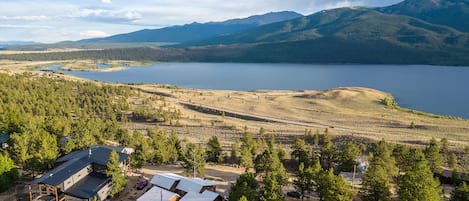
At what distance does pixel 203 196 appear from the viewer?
24891 mm

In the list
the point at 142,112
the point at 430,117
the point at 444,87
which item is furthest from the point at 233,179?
the point at 444,87

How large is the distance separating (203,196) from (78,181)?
9.88 meters

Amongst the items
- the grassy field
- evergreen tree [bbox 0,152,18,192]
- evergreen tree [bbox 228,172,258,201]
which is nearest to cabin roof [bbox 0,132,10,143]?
evergreen tree [bbox 0,152,18,192]

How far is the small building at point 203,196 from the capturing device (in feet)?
80.3

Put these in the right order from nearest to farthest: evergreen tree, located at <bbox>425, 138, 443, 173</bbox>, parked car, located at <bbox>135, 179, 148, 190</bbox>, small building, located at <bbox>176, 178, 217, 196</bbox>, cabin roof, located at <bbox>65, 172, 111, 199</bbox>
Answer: cabin roof, located at <bbox>65, 172, 111, 199</bbox>, small building, located at <bbox>176, 178, 217, 196</bbox>, parked car, located at <bbox>135, 179, 148, 190</bbox>, evergreen tree, located at <bbox>425, 138, 443, 173</bbox>

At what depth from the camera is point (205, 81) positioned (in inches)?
5768

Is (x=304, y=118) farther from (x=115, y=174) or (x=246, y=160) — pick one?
(x=115, y=174)

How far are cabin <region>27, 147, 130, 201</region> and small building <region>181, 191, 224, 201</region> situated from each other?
259 inches

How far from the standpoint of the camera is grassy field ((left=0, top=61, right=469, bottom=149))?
5501cm

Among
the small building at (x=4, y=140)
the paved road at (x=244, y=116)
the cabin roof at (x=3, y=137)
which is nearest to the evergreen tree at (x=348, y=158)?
the paved road at (x=244, y=116)

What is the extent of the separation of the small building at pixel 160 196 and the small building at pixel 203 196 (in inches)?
36.3

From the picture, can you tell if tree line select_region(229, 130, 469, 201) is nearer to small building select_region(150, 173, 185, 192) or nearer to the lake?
small building select_region(150, 173, 185, 192)

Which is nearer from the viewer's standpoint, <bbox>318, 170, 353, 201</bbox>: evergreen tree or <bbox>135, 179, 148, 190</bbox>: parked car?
<bbox>318, 170, 353, 201</bbox>: evergreen tree

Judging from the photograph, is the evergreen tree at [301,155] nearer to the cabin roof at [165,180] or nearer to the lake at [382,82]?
the cabin roof at [165,180]
